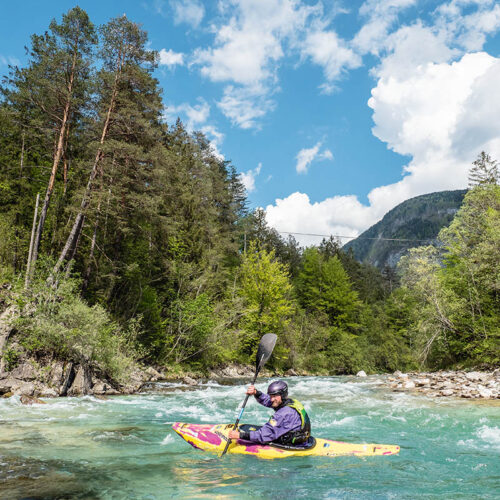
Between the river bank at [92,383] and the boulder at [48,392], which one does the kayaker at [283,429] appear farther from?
the boulder at [48,392]

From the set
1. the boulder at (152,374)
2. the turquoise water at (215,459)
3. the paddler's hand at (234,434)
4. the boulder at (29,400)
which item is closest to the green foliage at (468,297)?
the turquoise water at (215,459)

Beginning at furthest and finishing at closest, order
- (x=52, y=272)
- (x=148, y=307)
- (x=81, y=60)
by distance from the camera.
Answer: (x=148, y=307) < (x=81, y=60) < (x=52, y=272)

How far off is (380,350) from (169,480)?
110 feet

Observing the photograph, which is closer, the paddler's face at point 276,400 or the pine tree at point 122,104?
the paddler's face at point 276,400

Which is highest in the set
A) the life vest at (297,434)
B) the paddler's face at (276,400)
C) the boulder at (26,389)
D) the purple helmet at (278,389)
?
the purple helmet at (278,389)

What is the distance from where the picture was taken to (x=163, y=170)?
15.8m

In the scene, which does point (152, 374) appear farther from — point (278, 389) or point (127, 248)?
point (278, 389)

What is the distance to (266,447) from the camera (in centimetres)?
573

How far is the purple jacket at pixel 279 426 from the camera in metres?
5.74

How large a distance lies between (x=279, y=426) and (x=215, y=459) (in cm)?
106

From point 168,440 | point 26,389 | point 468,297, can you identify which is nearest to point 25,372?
point 26,389

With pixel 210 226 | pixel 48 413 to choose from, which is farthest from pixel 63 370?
pixel 210 226

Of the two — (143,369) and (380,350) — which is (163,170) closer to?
(143,369)

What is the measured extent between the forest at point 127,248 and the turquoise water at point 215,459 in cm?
396
